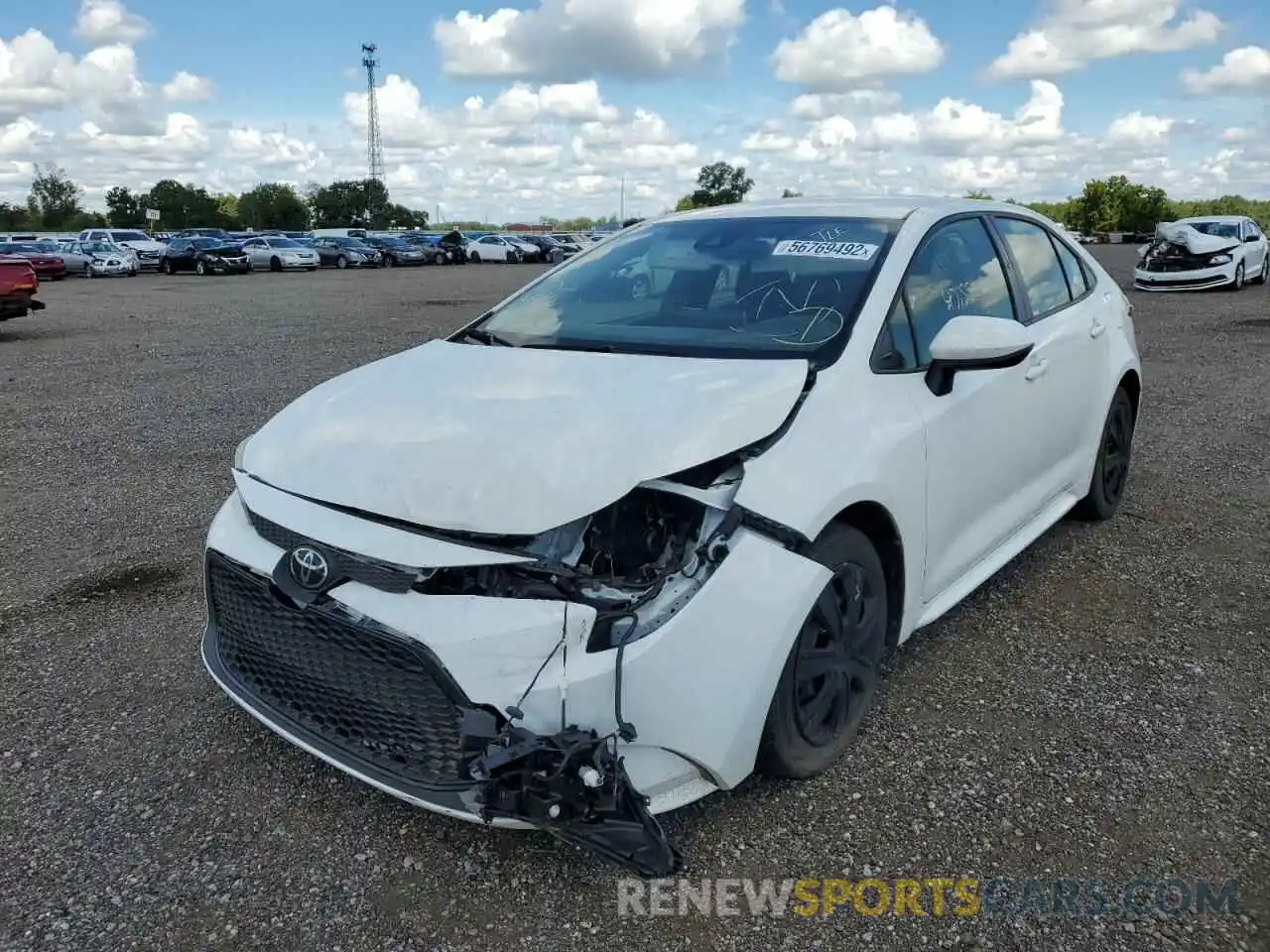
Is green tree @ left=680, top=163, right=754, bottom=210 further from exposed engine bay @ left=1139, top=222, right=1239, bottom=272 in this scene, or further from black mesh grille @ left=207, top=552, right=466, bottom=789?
black mesh grille @ left=207, top=552, right=466, bottom=789

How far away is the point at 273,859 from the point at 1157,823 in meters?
2.34

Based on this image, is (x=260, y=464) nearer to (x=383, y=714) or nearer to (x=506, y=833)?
(x=383, y=714)

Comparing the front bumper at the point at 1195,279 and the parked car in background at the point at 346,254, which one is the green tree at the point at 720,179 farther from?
the front bumper at the point at 1195,279

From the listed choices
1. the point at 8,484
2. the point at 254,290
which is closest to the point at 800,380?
the point at 8,484

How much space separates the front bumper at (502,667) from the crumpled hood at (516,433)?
0.11 metres

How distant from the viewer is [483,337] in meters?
3.75

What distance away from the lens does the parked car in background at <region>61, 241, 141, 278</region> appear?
3409 cm

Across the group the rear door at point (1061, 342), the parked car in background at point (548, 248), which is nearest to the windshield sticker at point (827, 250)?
the rear door at point (1061, 342)

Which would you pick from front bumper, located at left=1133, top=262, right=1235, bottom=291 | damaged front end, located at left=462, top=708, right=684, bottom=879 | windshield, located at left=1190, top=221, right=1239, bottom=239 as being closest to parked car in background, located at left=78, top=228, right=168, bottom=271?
front bumper, located at left=1133, top=262, right=1235, bottom=291

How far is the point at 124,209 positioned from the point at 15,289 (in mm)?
92141

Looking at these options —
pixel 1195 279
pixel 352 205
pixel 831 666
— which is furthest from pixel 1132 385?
pixel 352 205

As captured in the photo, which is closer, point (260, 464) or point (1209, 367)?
point (260, 464)

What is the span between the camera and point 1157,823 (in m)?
2.69

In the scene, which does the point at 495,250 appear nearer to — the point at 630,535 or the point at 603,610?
the point at 630,535
